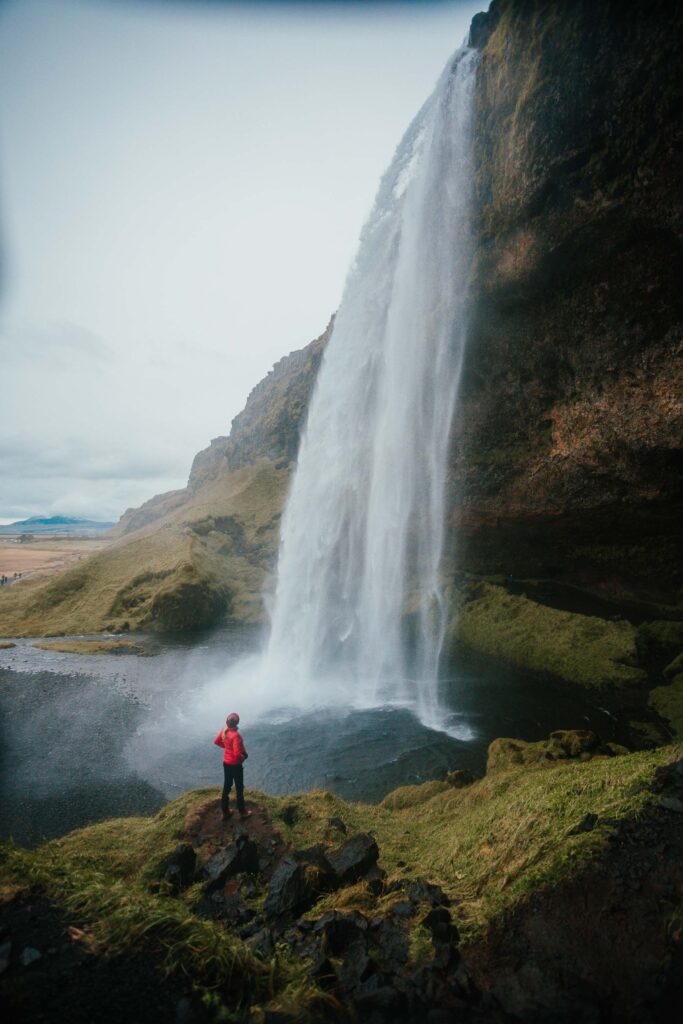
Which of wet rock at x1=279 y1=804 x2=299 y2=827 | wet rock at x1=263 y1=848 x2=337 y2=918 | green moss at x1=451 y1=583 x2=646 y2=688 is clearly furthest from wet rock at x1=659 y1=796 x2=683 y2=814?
green moss at x1=451 y1=583 x2=646 y2=688

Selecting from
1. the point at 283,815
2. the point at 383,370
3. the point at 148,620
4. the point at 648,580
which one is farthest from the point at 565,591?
the point at 148,620

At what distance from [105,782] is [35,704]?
694 centimetres

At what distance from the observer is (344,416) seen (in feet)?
81.7

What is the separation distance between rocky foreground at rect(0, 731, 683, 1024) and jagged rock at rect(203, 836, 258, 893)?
18 mm

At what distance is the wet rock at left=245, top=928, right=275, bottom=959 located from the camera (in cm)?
395

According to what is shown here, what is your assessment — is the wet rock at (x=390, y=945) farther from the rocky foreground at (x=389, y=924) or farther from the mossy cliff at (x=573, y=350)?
the mossy cliff at (x=573, y=350)

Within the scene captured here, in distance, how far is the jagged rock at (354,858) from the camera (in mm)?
5199

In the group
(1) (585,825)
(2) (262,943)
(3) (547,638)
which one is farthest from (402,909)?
(3) (547,638)

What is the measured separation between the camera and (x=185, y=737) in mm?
Result: 12664

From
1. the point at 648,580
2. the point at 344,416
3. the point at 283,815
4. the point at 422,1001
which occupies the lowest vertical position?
the point at 283,815

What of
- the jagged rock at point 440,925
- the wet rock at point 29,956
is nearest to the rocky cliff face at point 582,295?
the jagged rock at point 440,925

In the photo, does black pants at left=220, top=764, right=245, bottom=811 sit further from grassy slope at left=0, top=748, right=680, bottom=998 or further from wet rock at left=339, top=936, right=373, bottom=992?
wet rock at left=339, top=936, right=373, bottom=992

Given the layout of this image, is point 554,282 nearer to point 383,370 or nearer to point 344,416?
point 383,370

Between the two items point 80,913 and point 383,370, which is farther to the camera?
point 383,370
